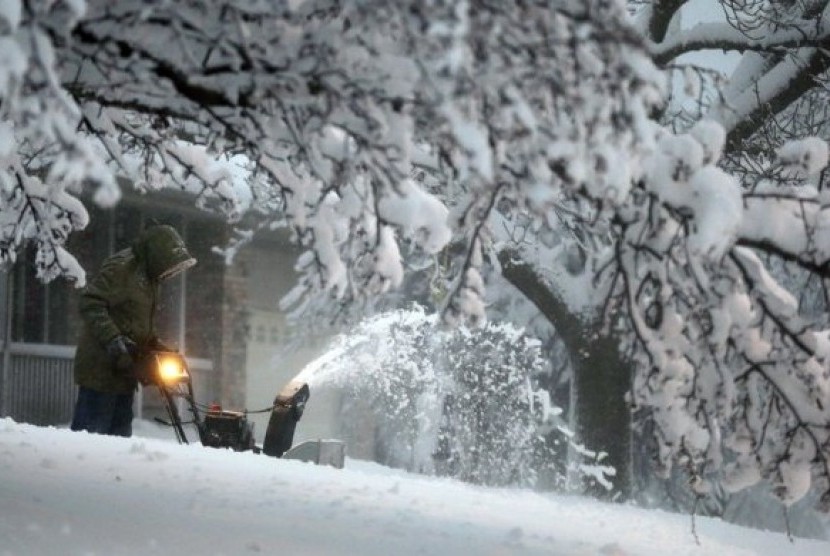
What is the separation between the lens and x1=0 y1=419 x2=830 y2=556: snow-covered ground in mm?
4863

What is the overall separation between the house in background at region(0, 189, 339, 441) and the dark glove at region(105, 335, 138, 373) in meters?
4.26

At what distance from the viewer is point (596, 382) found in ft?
41.3

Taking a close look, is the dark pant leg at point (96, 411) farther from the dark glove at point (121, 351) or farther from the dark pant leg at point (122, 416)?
the dark glove at point (121, 351)

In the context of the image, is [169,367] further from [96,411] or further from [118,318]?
[96,411]

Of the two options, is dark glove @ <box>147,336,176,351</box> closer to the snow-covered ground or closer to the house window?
the snow-covered ground

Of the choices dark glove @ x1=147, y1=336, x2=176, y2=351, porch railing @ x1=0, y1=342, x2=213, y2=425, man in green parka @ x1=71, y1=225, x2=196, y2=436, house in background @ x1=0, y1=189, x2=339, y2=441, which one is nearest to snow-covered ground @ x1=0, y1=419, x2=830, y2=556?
man in green parka @ x1=71, y1=225, x2=196, y2=436

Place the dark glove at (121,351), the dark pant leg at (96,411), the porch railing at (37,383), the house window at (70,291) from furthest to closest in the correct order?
the house window at (70,291)
the porch railing at (37,383)
the dark pant leg at (96,411)
the dark glove at (121,351)

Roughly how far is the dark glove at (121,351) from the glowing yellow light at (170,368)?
0.22 metres

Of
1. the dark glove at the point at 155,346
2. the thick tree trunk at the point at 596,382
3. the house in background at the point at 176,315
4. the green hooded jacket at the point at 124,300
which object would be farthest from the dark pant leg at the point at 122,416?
the thick tree trunk at the point at 596,382

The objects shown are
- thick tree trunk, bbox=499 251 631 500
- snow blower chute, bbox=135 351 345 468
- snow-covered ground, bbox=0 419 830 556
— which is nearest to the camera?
snow-covered ground, bbox=0 419 830 556

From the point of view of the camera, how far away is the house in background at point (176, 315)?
13.3m

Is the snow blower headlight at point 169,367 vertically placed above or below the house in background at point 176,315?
below

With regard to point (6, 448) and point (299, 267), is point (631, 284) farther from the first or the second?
point (6, 448)

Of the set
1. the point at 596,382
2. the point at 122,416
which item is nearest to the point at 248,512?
the point at 122,416
